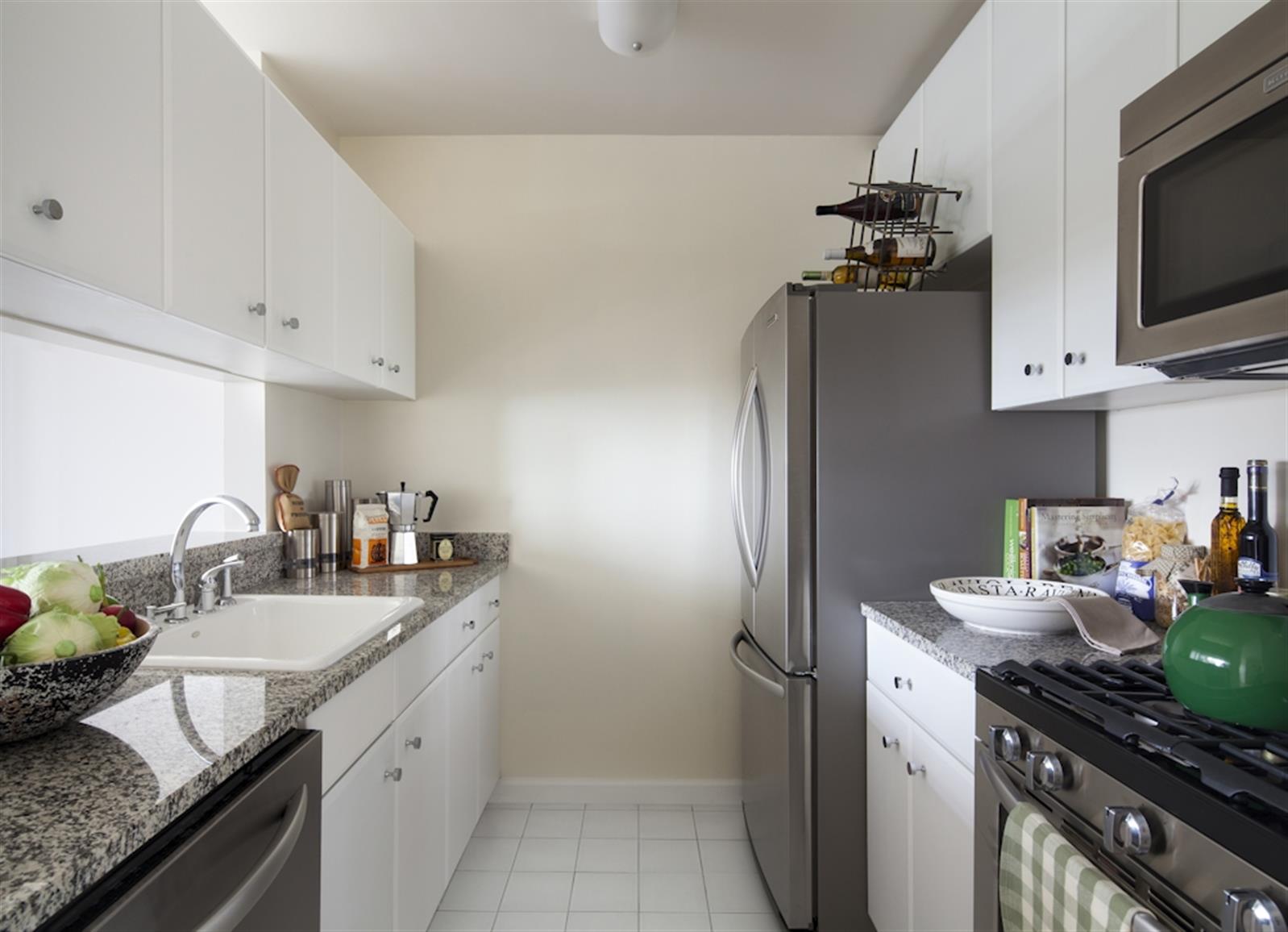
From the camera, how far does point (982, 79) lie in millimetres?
1772

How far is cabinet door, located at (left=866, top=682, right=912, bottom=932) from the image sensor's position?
1520 mm

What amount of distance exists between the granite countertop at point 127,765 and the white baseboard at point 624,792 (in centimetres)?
165

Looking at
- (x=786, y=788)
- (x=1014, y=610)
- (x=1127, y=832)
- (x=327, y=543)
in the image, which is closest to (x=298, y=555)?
(x=327, y=543)

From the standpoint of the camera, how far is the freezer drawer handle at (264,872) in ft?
2.52

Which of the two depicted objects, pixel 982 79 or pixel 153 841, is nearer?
Answer: pixel 153 841

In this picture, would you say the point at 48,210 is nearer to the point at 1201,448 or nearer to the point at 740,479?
the point at 740,479

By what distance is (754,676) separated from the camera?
6.59 feet

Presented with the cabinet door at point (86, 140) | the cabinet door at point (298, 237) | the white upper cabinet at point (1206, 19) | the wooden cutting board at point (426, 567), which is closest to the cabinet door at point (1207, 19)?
the white upper cabinet at point (1206, 19)

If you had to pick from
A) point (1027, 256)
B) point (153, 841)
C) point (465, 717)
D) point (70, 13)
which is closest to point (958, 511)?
point (1027, 256)

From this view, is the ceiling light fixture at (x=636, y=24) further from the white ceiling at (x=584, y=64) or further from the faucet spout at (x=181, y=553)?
the faucet spout at (x=181, y=553)

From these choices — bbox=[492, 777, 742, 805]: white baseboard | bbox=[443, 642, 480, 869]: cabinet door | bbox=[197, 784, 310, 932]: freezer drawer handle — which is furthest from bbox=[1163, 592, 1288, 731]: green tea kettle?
bbox=[492, 777, 742, 805]: white baseboard

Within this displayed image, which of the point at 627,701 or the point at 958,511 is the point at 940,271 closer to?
the point at 958,511

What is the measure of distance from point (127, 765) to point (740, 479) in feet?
5.73

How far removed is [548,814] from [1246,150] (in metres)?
2.71
